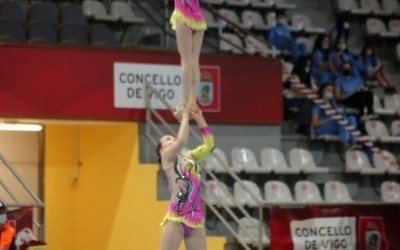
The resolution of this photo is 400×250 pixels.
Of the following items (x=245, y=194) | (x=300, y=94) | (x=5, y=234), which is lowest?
(x=5, y=234)

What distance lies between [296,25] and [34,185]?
528 centimetres

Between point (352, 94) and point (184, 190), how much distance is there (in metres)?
6.75

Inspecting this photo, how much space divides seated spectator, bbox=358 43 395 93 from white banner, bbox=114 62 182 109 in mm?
4271

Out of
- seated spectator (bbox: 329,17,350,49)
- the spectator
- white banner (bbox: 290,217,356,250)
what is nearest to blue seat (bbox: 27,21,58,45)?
the spectator

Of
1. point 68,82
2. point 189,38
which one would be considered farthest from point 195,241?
point 68,82

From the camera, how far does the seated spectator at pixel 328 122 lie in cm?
1373

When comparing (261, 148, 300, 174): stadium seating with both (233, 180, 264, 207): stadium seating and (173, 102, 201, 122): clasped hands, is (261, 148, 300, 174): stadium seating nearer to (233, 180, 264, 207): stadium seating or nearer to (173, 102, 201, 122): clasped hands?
(233, 180, 264, 207): stadium seating

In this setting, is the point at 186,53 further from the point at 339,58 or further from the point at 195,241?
the point at 339,58

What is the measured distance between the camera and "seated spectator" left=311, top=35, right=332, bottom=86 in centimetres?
1460

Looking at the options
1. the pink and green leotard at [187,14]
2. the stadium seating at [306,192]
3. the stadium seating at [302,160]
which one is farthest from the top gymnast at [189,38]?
the stadium seating at [302,160]

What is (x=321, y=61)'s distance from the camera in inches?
580

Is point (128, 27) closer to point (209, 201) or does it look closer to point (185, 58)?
point (209, 201)

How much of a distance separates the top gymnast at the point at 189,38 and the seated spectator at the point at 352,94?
6.53 m

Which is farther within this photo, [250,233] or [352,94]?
[352,94]
